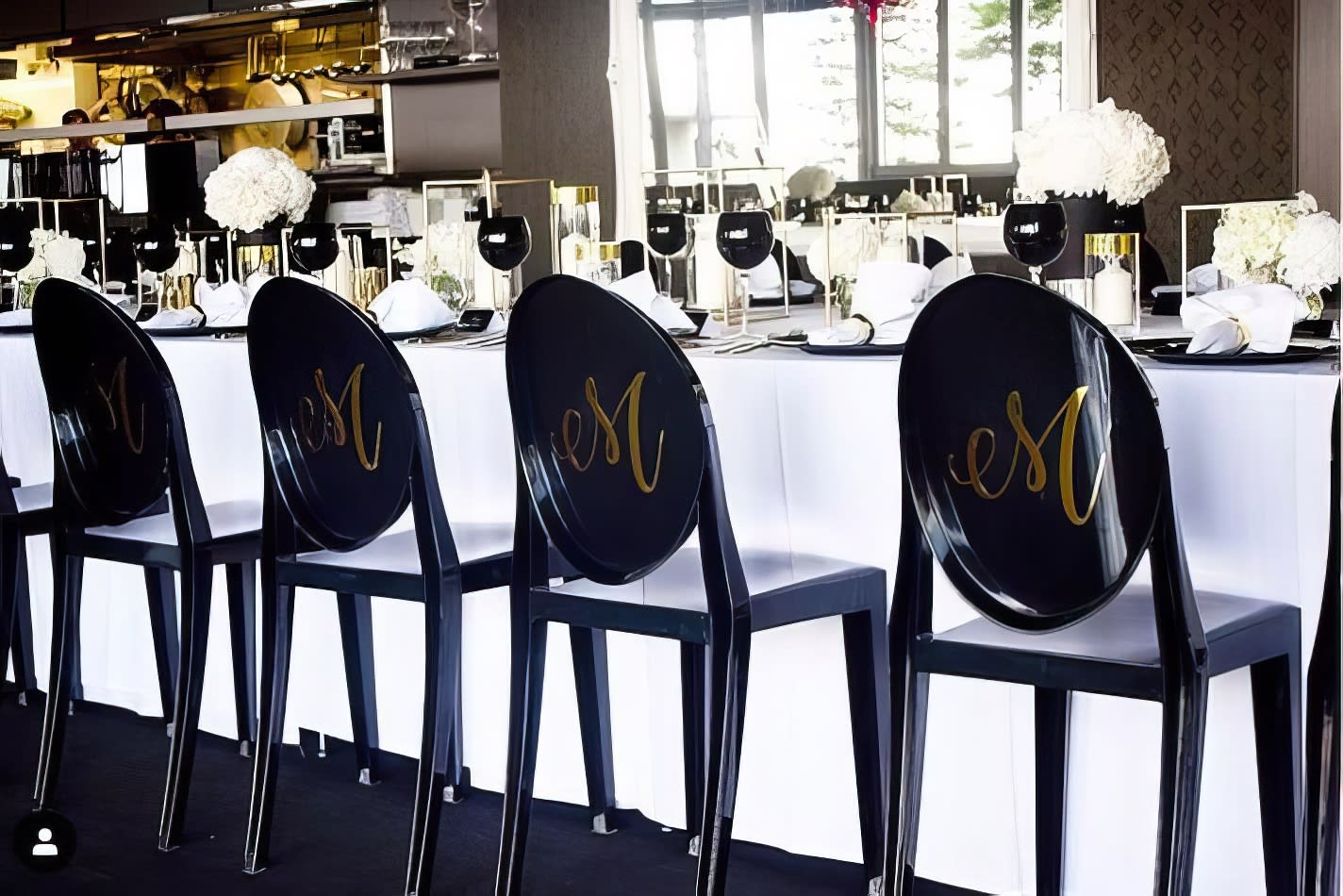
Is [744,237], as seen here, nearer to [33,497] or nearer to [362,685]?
[362,685]

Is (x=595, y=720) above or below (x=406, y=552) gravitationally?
below

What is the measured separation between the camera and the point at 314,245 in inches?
119

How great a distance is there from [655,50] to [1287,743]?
4756 millimetres

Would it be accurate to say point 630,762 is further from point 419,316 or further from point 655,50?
point 655,50

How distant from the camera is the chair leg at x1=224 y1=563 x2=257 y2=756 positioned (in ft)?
9.34

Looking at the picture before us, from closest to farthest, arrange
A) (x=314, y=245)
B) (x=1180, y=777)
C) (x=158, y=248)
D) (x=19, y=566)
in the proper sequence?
(x=1180, y=777), (x=314, y=245), (x=158, y=248), (x=19, y=566)

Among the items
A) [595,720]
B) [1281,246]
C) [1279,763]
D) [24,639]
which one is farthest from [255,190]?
[1279,763]

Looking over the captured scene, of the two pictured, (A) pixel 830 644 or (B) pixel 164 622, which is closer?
(A) pixel 830 644

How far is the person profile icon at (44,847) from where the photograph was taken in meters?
2.50

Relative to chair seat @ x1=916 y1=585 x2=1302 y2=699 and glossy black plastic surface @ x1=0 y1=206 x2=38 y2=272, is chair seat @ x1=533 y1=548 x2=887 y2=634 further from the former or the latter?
glossy black plastic surface @ x1=0 y1=206 x2=38 y2=272

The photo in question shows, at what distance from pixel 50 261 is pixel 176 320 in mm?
683

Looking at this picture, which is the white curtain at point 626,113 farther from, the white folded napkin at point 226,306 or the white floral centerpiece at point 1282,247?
the white floral centerpiece at point 1282,247

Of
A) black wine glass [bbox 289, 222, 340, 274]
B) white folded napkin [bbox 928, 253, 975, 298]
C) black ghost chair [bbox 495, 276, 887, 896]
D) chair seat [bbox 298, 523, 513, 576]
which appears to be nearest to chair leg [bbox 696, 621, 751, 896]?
black ghost chair [bbox 495, 276, 887, 896]

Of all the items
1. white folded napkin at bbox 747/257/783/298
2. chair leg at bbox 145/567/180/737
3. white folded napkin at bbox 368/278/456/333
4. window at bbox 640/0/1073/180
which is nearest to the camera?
white folded napkin at bbox 368/278/456/333
